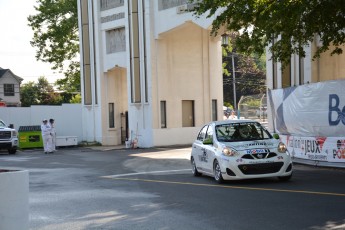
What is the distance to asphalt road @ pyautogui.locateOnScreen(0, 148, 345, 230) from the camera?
8.59m

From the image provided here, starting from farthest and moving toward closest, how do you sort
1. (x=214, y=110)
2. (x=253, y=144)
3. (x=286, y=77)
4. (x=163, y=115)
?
(x=214, y=110)
(x=163, y=115)
(x=286, y=77)
(x=253, y=144)

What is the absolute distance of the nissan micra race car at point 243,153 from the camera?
43.2 feet

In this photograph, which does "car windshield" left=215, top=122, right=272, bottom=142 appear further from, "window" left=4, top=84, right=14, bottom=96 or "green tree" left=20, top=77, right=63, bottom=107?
"green tree" left=20, top=77, right=63, bottom=107

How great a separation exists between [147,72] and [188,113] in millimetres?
3703

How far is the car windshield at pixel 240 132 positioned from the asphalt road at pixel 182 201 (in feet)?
3.67

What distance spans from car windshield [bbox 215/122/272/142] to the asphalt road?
1.12 m

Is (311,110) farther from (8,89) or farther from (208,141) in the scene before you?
(8,89)

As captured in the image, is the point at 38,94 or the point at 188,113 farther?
the point at 38,94

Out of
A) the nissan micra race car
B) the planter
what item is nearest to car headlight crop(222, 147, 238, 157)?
the nissan micra race car

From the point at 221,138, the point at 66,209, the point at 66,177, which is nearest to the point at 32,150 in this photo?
the point at 66,177

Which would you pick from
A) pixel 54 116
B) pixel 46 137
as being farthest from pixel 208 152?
pixel 54 116

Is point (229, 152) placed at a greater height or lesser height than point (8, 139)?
greater

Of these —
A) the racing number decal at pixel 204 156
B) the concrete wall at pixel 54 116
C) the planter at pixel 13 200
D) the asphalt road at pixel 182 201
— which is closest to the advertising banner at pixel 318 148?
the asphalt road at pixel 182 201

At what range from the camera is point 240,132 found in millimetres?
14445
